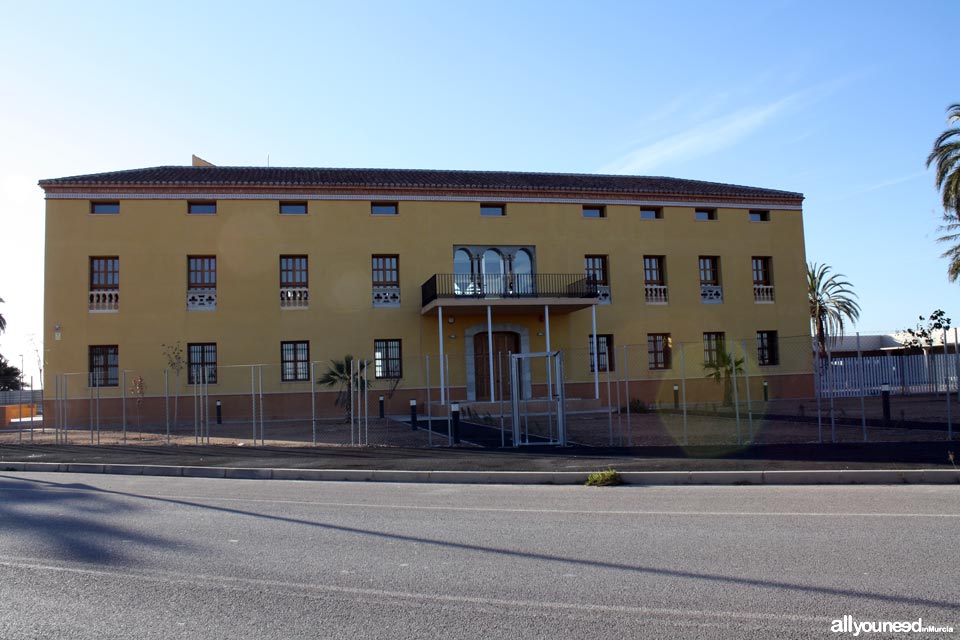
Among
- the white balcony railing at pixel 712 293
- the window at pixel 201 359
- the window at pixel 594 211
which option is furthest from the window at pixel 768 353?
the window at pixel 201 359

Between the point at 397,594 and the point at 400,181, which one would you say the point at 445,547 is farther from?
the point at 400,181

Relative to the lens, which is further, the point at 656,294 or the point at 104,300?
the point at 656,294

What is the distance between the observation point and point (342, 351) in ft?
98.9

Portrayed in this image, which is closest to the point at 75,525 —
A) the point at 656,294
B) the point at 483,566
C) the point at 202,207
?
the point at 483,566

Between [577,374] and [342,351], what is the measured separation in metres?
9.43

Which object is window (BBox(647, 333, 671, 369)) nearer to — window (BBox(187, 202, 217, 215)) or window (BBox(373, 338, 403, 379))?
window (BBox(373, 338, 403, 379))

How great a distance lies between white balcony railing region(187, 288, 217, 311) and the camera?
29.5 metres

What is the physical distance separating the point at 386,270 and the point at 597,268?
8803 mm

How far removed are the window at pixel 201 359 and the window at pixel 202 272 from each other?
7.30ft

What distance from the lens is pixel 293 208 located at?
3083 cm

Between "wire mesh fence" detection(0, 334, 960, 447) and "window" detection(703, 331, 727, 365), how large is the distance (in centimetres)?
8

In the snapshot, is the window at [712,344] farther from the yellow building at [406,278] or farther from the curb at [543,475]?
the curb at [543,475]

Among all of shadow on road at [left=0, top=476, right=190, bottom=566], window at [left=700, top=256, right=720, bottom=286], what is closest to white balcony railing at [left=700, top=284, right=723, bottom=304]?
window at [left=700, top=256, right=720, bottom=286]

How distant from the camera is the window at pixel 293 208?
30.7 metres
